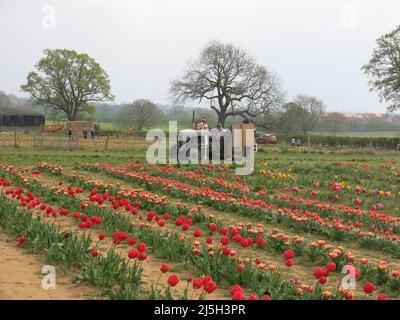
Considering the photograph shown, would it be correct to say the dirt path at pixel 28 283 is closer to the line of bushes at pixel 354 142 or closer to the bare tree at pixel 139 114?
the line of bushes at pixel 354 142

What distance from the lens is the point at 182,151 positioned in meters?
21.7

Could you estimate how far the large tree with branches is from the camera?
76.7 meters

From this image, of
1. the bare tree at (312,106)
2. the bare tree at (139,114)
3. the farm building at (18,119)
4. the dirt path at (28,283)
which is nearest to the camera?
the dirt path at (28,283)

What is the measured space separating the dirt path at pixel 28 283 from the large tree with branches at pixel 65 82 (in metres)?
73.7

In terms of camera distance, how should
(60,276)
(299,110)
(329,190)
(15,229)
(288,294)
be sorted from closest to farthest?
(288,294) → (60,276) → (15,229) → (329,190) → (299,110)

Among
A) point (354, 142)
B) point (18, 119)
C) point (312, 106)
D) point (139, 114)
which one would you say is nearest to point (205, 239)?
point (354, 142)

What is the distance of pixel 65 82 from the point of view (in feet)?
253

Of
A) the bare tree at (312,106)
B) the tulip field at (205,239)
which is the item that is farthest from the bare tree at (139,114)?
the tulip field at (205,239)

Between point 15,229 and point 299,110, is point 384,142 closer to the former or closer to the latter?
point 299,110

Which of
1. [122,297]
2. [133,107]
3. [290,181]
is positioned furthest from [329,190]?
[133,107]

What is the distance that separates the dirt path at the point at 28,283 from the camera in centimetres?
449

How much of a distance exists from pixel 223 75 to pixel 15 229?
59880mm
